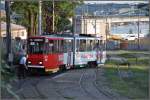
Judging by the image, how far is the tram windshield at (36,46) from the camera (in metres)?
32.1

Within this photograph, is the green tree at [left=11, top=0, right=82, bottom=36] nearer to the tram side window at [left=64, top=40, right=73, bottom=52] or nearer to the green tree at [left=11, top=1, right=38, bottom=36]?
the green tree at [left=11, top=1, right=38, bottom=36]

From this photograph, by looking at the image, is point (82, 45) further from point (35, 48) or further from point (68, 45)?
point (35, 48)

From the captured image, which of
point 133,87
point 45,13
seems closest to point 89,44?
point 45,13

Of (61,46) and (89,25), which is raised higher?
(89,25)

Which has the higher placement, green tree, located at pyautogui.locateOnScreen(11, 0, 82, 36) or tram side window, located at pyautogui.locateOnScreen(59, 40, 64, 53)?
green tree, located at pyautogui.locateOnScreen(11, 0, 82, 36)

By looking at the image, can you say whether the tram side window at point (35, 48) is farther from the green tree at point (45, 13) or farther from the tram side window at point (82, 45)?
the tram side window at point (82, 45)

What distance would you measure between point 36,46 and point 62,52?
2989 millimetres

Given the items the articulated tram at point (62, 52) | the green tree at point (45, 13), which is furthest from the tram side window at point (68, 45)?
the green tree at point (45, 13)

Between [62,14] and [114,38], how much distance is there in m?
36.5

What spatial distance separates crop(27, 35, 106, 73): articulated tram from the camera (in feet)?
106

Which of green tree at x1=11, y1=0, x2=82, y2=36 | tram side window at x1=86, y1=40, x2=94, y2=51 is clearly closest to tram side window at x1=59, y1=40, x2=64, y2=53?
green tree at x1=11, y1=0, x2=82, y2=36

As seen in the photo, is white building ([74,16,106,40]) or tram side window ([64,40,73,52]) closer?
tram side window ([64,40,73,52])

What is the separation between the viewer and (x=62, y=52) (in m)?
34.9

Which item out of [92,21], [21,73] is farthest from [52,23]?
[92,21]
